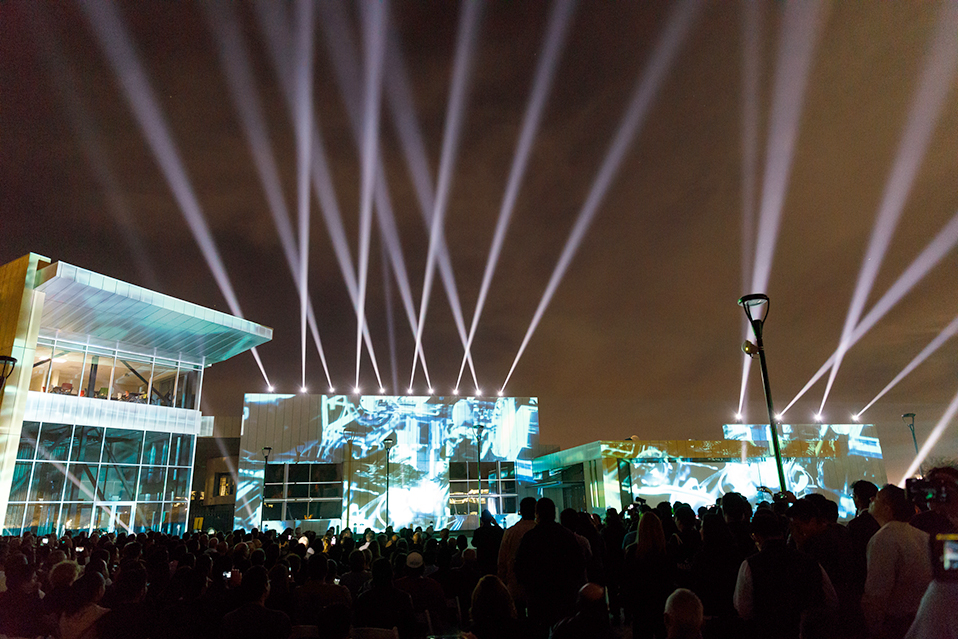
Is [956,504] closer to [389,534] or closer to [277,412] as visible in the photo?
[389,534]

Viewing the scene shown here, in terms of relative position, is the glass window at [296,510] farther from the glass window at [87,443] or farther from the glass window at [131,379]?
the glass window at [87,443]

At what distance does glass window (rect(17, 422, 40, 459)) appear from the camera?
19875 mm

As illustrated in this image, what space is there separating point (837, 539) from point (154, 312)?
23518 millimetres

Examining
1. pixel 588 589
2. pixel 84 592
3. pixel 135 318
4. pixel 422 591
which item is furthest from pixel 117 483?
pixel 588 589

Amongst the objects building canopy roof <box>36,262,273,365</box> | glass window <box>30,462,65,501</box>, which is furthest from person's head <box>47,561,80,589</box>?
glass window <box>30,462,65,501</box>

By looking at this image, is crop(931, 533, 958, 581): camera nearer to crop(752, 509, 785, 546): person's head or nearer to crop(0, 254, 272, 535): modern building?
crop(752, 509, 785, 546): person's head

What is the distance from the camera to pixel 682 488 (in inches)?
1144

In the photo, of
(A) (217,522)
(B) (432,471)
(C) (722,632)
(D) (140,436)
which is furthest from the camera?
(A) (217,522)

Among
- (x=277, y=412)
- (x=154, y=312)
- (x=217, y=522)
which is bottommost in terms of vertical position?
(x=217, y=522)

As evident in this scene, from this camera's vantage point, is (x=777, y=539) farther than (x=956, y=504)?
Yes

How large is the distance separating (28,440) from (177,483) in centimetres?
621

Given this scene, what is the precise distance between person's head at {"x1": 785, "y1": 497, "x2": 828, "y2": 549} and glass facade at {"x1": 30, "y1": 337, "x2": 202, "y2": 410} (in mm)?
24538

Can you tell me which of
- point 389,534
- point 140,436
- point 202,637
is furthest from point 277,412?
point 202,637

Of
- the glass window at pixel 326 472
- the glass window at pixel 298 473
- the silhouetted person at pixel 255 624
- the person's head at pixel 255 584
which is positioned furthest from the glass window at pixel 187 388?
the silhouetted person at pixel 255 624
